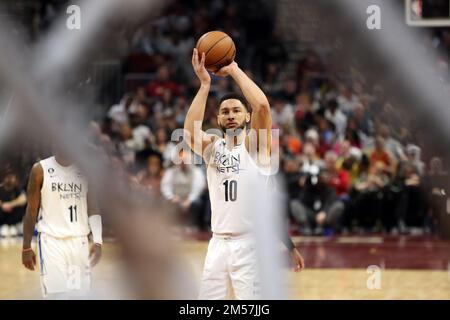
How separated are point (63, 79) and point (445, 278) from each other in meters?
4.04

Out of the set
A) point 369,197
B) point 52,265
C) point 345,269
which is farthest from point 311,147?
point 52,265

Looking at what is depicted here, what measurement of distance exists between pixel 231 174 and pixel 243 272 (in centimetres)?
54

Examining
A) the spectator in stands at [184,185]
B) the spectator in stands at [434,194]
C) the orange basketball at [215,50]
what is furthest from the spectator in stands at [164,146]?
the orange basketball at [215,50]

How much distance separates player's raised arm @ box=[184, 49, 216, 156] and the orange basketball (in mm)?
72

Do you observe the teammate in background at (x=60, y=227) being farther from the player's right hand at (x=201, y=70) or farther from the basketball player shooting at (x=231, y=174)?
the player's right hand at (x=201, y=70)

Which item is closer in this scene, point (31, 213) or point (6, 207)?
point (31, 213)

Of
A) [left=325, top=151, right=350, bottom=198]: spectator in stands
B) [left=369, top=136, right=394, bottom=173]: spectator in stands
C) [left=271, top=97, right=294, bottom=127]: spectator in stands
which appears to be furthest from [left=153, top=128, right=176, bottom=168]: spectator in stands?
[left=369, top=136, right=394, bottom=173]: spectator in stands

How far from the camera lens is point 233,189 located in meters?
5.17

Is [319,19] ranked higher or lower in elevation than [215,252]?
higher

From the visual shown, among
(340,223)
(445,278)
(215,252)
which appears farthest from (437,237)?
(215,252)

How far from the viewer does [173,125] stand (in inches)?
477

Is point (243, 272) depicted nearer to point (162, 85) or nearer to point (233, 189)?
point (233, 189)

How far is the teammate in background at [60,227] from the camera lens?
18.4ft

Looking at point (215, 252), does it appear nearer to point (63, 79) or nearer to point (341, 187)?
point (63, 79)
